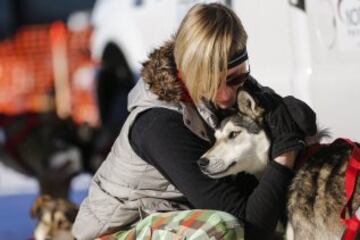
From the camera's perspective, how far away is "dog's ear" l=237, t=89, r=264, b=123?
2979 millimetres

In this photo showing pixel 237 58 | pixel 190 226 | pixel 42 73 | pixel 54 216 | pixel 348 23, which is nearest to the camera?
pixel 190 226

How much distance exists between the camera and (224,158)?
304 centimetres

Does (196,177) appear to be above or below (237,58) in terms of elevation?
below

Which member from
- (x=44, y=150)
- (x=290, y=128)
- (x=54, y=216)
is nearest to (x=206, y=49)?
(x=290, y=128)

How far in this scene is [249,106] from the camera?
9.84 feet

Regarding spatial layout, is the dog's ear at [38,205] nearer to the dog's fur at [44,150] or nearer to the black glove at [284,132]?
the dog's fur at [44,150]

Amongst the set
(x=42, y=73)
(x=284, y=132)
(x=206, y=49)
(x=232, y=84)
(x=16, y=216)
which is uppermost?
(x=206, y=49)

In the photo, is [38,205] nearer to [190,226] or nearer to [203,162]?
[203,162]

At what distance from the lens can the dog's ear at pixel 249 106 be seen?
9.77ft

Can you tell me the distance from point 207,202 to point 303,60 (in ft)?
2.69

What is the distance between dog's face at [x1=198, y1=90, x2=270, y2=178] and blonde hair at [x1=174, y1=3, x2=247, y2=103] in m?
0.15

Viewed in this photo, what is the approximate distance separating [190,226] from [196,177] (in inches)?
7.7

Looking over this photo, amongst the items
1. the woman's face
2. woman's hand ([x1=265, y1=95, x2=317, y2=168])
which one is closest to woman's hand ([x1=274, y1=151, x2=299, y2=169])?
woman's hand ([x1=265, y1=95, x2=317, y2=168])

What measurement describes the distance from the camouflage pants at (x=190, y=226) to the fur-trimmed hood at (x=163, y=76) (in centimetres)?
38
